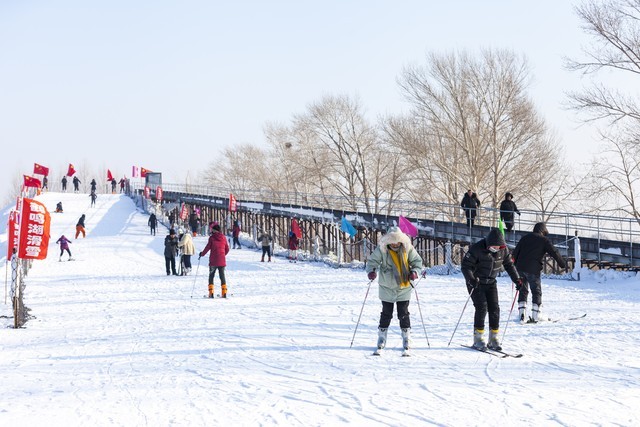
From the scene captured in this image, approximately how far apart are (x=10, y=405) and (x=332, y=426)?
3.11 metres

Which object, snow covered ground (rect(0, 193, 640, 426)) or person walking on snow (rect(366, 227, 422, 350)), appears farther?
person walking on snow (rect(366, 227, 422, 350))

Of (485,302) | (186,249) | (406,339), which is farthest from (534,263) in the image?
(186,249)

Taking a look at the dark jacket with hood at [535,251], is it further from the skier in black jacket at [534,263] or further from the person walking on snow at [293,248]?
the person walking on snow at [293,248]

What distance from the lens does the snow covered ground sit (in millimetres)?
6082

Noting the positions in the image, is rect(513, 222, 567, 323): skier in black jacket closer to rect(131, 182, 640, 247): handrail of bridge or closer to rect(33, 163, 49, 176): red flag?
rect(131, 182, 640, 247): handrail of bridge

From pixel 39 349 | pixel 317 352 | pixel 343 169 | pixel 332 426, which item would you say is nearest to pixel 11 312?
pixel 39 349

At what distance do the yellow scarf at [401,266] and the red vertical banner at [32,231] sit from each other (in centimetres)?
869

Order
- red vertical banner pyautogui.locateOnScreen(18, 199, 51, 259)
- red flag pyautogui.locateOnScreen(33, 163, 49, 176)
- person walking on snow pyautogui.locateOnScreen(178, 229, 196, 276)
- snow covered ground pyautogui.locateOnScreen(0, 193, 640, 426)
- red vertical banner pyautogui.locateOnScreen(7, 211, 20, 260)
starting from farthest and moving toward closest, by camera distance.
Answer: red flag pyautogui.locateOnScreen(33, 163, 49, 176) < person walking on snow pyautogui.locateOnScreen(178, 229, 196, 276) < red vertical banner pyautogui.locateOnScreen(7, 211, 20, 260) < red vertical banner pyautogui.locateOnScreen(18, 199, 51, 259) < snow covered ground pyautogui.locateOnScreen(0, 193, 640, 426)

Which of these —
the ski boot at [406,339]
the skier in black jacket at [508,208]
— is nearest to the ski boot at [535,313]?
the ski boot at [406,339]

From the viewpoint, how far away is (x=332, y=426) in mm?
5625

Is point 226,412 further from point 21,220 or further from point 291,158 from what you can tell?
point 291,158

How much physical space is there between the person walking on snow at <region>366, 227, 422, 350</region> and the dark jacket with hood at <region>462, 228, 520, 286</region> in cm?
64

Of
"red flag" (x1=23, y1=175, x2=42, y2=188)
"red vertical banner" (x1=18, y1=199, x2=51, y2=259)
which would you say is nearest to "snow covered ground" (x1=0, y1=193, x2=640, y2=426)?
"red vertical banner" (x1=18, y1=199, x2=51, y2=259)

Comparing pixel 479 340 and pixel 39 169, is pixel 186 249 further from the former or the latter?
pixel 39 169
